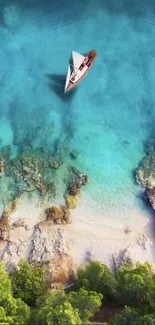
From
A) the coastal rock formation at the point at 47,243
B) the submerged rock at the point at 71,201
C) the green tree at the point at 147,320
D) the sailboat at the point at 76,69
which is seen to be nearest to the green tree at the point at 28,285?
the coastal rock formation at the point at 47,243

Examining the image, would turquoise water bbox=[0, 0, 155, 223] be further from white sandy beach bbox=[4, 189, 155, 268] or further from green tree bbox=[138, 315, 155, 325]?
green tree bbox=[138, 315, 155, 325]

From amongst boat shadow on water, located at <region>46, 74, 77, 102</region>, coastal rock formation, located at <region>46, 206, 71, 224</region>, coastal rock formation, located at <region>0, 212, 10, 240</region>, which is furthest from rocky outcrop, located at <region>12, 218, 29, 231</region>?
boat shadow on water, located at <region>46, 74, 77, 102</region>

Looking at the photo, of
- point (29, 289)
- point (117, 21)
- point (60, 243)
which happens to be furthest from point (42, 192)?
point (117, 21)

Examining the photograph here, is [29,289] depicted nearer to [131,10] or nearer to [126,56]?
[126,56]

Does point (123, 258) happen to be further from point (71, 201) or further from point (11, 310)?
point (11, 310)

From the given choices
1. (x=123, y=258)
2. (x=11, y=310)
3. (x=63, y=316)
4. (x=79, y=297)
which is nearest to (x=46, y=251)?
(x=123, y=258)

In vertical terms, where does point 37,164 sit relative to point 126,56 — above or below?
below
